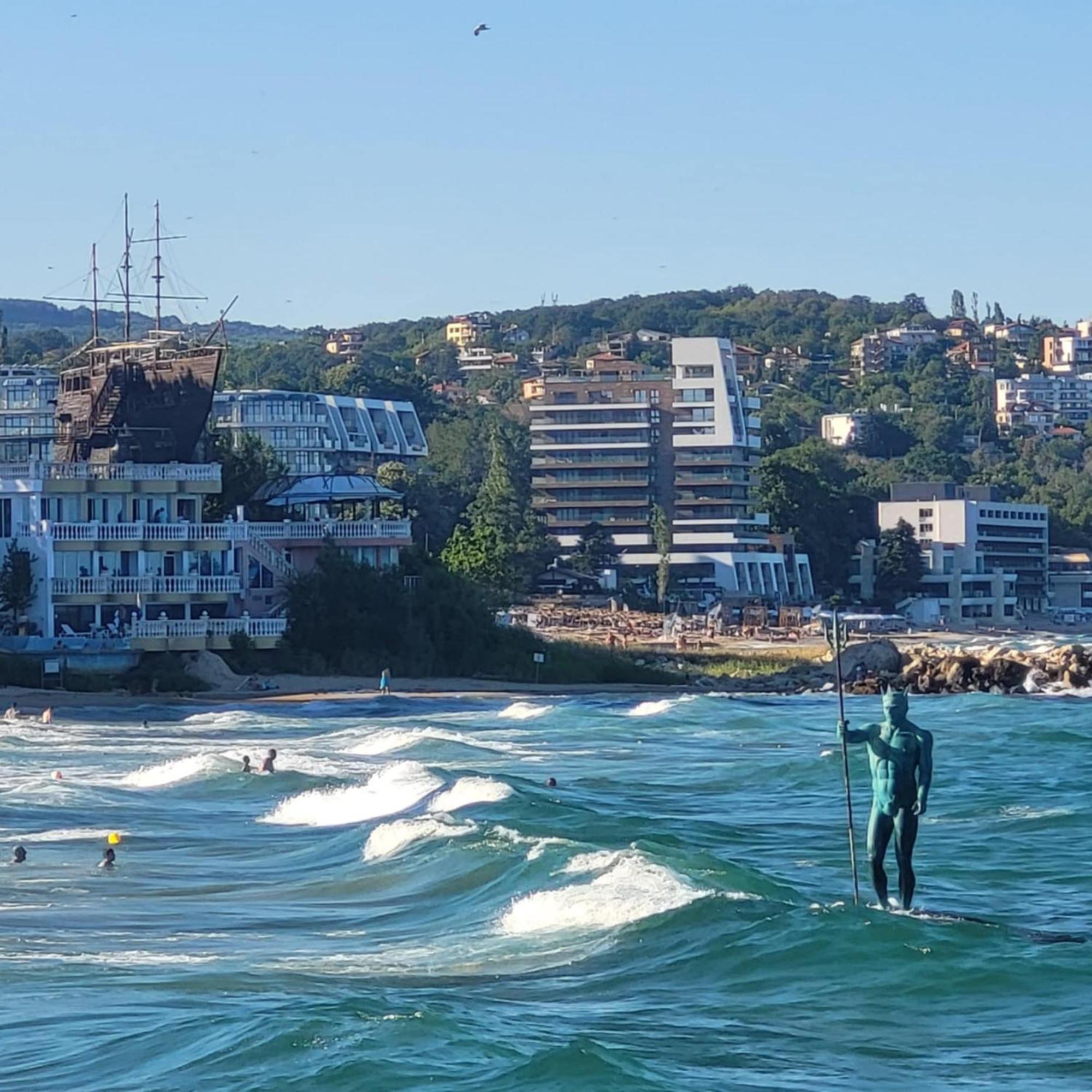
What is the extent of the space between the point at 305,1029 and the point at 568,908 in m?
6.75

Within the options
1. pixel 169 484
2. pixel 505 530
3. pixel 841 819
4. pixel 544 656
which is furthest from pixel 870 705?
pixel 505 530

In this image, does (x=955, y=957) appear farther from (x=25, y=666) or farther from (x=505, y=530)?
(x=505, y=530)

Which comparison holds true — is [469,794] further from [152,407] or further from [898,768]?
[152,407]

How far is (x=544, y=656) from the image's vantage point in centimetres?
6706

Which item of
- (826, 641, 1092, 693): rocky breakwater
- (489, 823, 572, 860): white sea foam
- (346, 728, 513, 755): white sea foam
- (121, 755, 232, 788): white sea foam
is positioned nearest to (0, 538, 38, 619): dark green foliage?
(346, 728, 513, 755): white sea foam

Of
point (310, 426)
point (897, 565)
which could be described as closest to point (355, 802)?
point (897, 565)

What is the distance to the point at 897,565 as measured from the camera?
138 meters

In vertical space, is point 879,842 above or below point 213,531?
below

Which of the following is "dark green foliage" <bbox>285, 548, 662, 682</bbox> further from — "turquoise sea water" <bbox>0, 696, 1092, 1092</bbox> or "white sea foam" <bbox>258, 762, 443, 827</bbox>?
"white sea foam" <bbox>258, 762, 443, 827</bbox>

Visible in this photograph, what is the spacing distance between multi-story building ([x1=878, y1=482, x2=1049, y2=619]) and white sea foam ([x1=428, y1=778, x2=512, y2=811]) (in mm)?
104886

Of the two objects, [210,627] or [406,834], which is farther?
[210,627]

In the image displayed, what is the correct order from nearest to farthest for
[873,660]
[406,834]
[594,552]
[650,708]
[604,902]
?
1. [604,902]
2. [406,834]
3. [650,708]
4. [873,660]
5. [594,552]

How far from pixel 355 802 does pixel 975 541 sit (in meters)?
114

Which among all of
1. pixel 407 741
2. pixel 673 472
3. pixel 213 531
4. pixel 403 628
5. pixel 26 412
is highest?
pixel 26 412
